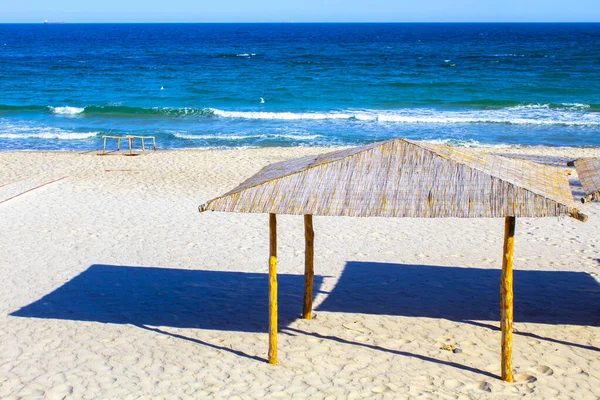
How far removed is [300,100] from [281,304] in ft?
83.8

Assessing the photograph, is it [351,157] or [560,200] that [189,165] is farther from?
[560,200]

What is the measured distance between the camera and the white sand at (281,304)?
6526mm

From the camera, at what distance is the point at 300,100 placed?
3341 centimetres

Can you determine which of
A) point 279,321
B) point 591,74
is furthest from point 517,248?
point 591,74

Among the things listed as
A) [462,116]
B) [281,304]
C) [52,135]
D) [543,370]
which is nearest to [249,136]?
[52,135]

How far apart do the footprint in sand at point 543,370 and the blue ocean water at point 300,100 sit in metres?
16.4

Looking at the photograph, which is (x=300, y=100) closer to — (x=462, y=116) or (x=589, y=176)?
(x=462, y=116)

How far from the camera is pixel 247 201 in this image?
253 inches

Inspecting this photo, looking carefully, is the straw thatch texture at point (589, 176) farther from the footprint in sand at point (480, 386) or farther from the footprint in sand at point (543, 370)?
the footprint in sand at point (480, 386)

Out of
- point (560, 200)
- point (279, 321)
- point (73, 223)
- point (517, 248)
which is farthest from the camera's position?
point (73, 223)

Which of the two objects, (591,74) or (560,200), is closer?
(560,200)

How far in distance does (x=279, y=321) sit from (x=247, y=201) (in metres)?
2.11

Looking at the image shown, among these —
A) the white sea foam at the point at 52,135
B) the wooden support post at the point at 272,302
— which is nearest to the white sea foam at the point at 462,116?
the white sea foam at the point at 52,135

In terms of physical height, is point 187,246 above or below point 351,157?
below
